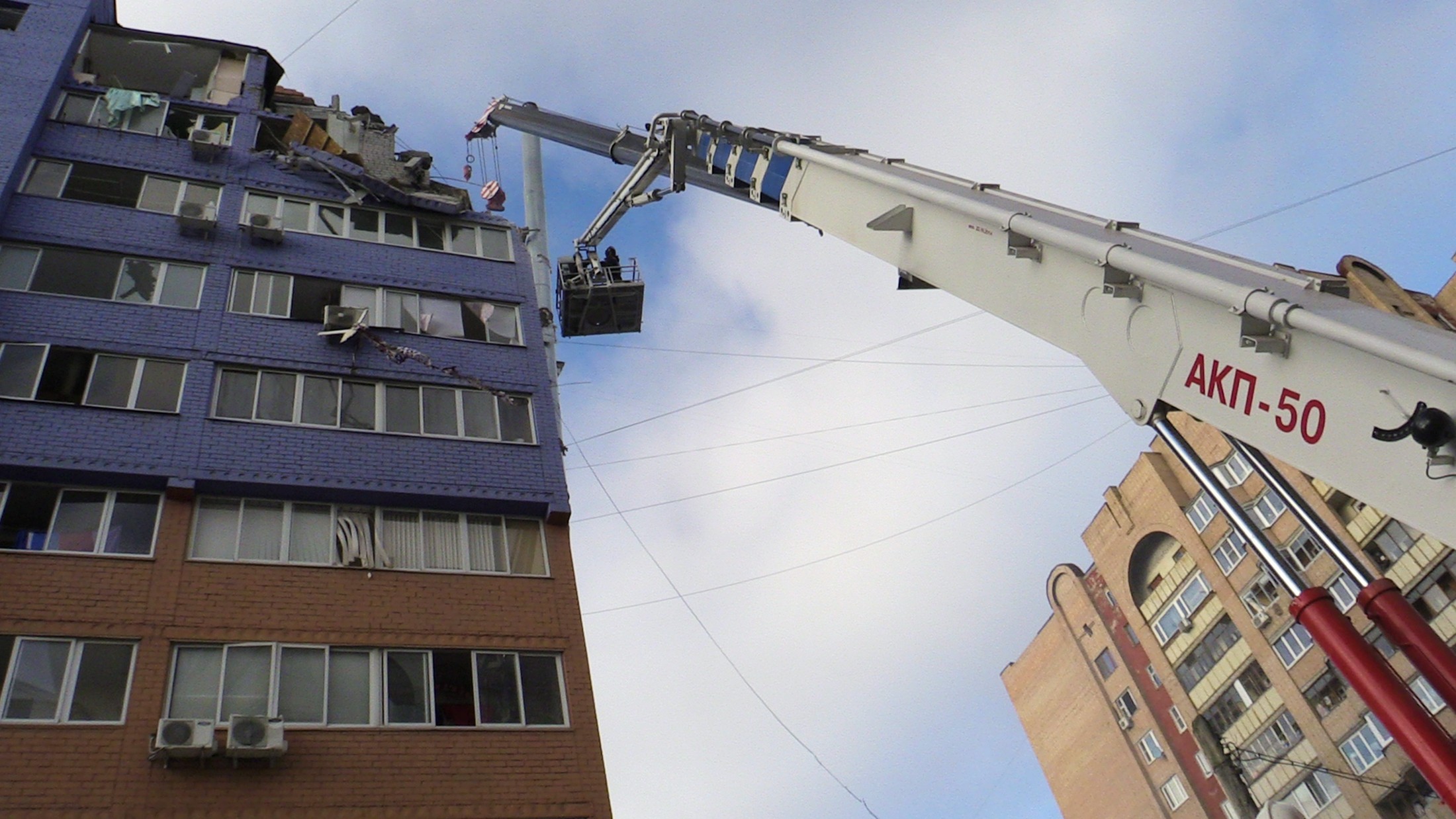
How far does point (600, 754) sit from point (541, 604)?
305cm

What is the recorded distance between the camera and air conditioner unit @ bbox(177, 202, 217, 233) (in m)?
23.8

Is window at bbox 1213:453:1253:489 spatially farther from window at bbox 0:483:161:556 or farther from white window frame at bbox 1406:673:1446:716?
window at bbox 0:483:161:556

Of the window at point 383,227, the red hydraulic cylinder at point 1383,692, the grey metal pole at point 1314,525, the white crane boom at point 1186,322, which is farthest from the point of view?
the window at point 383,227

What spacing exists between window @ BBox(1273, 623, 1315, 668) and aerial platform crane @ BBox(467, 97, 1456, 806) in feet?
113

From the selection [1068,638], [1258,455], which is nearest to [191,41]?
[1258,455]

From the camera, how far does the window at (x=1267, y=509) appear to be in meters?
43.0

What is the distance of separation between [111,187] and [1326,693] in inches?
1672

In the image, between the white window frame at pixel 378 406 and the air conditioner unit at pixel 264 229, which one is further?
the air conditioner unit at pixel 264 229

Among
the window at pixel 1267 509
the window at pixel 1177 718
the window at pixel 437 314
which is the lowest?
the window at pixel 1177 718

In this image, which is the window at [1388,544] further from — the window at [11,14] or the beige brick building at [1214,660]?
the window at [11,14]

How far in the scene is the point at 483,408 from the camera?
2297 cm

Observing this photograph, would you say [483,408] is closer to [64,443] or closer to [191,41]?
[64,443]

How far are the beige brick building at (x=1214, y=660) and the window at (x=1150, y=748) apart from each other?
0.09 metres

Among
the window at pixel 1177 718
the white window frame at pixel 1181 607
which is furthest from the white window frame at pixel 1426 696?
the window at pixel 1177 718
